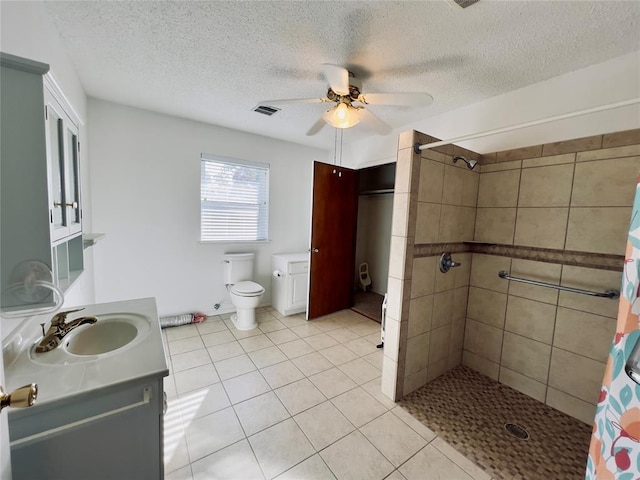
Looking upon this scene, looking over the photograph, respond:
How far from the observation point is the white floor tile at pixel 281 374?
207cm

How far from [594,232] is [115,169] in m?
4.07

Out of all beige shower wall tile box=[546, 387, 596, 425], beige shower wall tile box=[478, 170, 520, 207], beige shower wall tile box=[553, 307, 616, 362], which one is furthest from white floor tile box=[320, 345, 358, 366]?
beige shower wall tile box=[478, 170, 520, 207]

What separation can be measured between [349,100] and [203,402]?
2425mm

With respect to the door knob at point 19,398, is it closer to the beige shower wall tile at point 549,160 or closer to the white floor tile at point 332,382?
the white floor tile at point 332,382

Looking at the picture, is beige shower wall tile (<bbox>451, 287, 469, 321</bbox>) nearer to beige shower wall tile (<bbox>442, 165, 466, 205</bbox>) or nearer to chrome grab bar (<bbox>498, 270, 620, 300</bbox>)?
chrome grab bar (<bbox>498, 270, 620, 300</bbox>)

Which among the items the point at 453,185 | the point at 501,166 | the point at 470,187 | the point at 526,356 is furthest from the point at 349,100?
the point at 526,356

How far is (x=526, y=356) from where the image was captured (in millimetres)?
1995

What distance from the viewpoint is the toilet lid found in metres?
2.90

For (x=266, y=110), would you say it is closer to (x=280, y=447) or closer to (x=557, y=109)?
(x=557, y=109)

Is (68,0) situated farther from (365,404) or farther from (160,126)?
(365,404)

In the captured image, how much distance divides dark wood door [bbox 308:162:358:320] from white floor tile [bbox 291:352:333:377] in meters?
0.87

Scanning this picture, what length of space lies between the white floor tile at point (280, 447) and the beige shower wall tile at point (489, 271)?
1.88 metres

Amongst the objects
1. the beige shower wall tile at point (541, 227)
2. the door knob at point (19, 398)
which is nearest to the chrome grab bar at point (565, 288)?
the beige shower wall tile at point (541, 227)

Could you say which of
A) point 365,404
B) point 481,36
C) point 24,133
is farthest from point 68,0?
point 365,404
